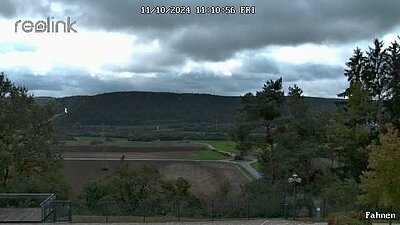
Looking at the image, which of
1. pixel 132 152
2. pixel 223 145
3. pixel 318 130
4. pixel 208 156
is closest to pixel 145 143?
pixel 223 145

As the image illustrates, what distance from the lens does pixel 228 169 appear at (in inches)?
2426

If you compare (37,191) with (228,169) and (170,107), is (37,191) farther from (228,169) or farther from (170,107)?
(170,107)

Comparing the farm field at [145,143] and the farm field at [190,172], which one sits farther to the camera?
the farm field at [145,143]

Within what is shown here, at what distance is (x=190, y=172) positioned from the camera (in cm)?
5906

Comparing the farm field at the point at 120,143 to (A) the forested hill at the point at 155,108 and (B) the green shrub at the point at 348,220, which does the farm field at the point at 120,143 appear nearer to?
(A) the forested hill at the point at 155,108

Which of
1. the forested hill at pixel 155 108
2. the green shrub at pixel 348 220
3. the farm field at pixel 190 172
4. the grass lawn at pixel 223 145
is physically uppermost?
the forested hill at pixel 155 108

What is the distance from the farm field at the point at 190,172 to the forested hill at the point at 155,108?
16.3 m

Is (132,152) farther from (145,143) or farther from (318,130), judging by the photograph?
(318,130)

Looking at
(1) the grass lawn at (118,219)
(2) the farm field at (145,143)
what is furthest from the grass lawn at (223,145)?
(1) the grass lawn at (118,219)

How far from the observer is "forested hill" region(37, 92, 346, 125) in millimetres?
84312

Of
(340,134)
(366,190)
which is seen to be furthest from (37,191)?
(340,134)

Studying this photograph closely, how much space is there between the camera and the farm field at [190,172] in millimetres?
49844

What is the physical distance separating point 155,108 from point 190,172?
116 feet

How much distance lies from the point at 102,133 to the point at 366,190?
63.8 metres
